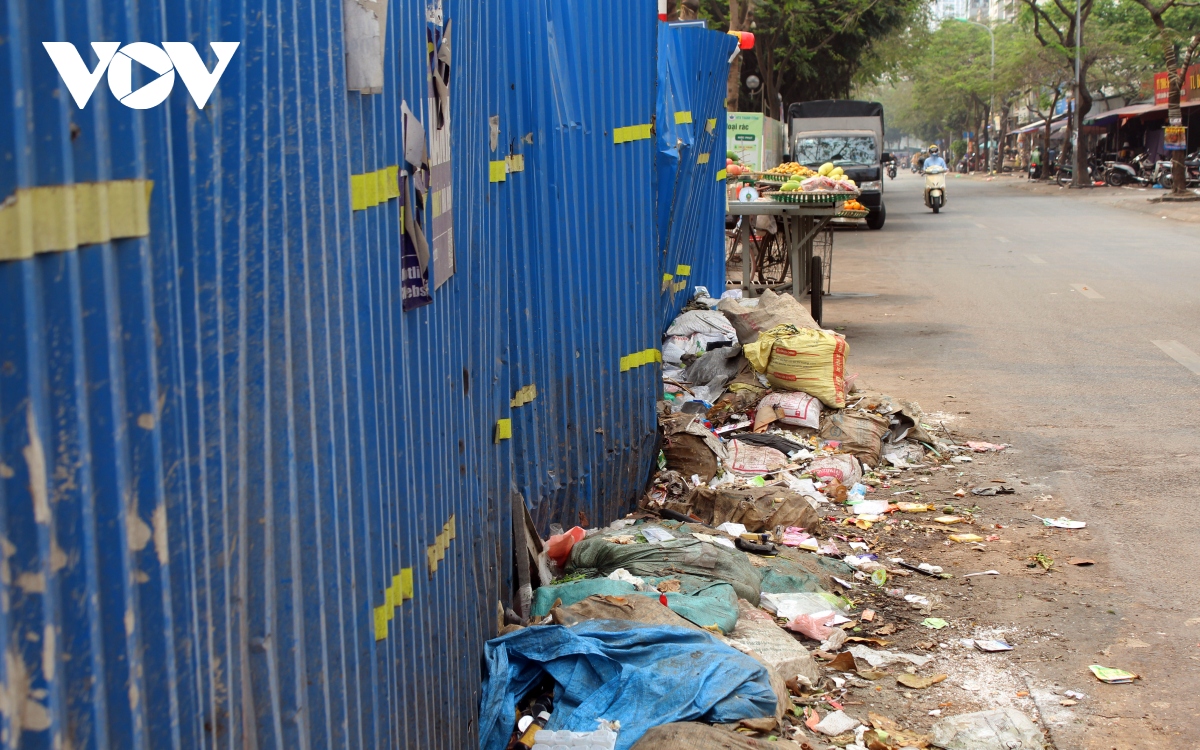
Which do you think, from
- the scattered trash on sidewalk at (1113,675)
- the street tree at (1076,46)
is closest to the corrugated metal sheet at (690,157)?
the scattered trash on sidewalk at (1113,675)

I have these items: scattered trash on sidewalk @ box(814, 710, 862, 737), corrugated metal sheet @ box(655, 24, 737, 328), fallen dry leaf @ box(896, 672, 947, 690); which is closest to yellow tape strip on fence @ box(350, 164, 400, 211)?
scattered trash on sidewalk @ box(814, 710, 862, 737)

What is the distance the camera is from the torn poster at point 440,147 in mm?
2703

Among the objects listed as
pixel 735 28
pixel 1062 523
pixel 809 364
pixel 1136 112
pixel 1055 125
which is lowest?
pixel 1062 523

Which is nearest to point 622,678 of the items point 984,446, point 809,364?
point 809,364

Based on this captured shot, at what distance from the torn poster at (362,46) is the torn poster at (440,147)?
2.07 ft

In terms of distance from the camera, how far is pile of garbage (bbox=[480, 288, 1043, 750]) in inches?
122

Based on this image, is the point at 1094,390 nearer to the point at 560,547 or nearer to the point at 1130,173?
the point at 560,547

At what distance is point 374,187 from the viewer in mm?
2158

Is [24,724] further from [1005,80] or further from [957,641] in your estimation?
[1005,80]

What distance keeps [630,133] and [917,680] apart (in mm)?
2783

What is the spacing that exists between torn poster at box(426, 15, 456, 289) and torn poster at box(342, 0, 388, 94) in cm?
63

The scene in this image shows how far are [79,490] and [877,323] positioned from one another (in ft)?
36.5

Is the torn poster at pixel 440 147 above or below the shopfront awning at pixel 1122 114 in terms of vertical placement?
below

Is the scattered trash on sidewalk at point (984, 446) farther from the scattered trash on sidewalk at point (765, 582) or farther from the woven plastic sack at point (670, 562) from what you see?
the woven plastic sack at point (670, 562)
